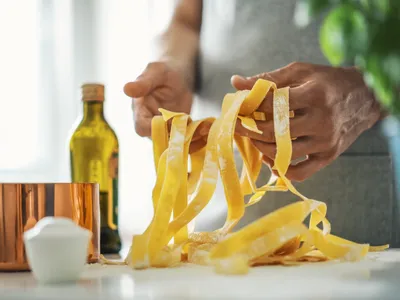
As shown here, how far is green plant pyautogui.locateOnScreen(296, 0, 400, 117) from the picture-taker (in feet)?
0.94

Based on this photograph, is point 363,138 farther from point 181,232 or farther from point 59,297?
point 59,297

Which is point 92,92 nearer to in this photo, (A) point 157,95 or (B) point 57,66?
(A) point 157,95

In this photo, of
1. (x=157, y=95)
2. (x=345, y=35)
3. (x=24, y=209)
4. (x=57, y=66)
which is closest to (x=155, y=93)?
(x=157, y=95)

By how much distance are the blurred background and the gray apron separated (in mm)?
677

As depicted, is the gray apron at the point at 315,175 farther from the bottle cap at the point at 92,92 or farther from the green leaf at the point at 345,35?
the green leaf at the point at 345,35

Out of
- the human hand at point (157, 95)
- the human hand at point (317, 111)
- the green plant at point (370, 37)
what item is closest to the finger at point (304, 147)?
the human hand at point (317, 111)

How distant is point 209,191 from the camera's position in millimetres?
582

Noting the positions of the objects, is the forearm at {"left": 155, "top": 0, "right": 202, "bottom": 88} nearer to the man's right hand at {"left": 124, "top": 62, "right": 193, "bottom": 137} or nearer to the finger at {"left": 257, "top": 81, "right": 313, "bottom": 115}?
the man's right hand at {"left": 124, "top": 62, "right": 193, "bottom": 137}

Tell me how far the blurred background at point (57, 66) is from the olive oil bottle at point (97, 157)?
0.71 m

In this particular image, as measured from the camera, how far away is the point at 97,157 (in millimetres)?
875

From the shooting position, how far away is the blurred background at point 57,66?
1.62 m

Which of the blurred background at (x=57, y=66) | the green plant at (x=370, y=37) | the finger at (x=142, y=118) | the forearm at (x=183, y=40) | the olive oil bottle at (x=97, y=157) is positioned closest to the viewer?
the green plant at (x=370, y=37)

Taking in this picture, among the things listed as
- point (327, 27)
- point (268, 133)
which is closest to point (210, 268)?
point (268, 133)

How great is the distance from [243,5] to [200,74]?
0.14 m
